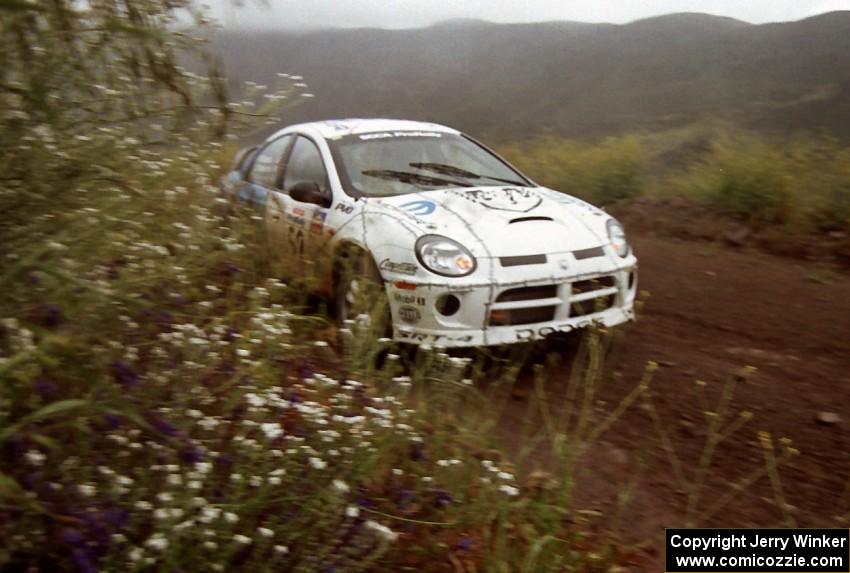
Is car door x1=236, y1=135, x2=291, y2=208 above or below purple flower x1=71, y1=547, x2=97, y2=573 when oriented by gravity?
above

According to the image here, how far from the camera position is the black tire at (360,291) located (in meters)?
4.38

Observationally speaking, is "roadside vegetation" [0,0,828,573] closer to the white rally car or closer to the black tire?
the black tire

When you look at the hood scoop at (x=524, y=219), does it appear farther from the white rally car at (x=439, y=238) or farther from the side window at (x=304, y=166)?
the side window at (x=304, y=166)

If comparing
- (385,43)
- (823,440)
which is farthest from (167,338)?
(385,43)

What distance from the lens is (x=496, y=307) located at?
15.0 feet

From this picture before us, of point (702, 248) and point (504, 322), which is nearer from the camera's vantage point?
point (504, 322)

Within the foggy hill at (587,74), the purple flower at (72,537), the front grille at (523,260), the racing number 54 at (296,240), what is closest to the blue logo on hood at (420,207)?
the front grille at (523,260)

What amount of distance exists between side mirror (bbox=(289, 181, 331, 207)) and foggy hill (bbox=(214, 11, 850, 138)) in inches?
644

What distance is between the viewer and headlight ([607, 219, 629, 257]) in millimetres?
5184

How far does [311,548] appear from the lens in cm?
250

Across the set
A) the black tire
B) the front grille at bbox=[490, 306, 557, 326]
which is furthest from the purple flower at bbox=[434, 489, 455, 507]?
the front grille at bbox=[490, 306, 557, 326]

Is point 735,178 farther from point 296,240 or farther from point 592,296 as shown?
point 296,240

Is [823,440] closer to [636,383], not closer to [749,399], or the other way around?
[749,399]

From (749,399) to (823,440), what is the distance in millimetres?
547
